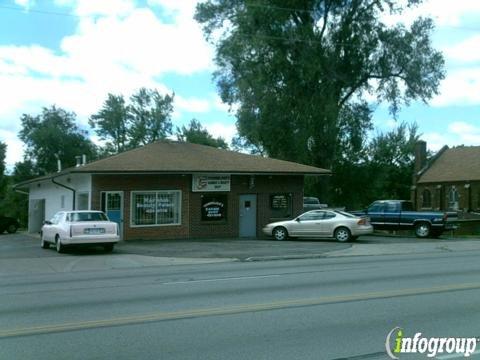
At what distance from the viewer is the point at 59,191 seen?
30781 millimetres

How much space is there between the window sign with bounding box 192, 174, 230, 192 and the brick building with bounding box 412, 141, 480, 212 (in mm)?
34257

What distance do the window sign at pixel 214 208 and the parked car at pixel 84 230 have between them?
720 cm

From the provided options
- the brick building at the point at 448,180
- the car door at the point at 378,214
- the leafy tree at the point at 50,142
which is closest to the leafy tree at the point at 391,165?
the brick building at the point at 448,180

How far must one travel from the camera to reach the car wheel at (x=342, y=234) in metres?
25.5

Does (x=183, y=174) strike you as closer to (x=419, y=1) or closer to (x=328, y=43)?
(x=328, y=43)

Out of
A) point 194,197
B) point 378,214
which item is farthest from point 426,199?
point 194,197

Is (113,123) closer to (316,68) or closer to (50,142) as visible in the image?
(50,142)

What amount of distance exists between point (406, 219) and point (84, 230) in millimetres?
16368

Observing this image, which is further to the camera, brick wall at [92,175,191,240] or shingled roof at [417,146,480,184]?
shingled roof at [417,146,480,184]

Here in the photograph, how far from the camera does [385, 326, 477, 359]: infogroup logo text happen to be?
6453 mm

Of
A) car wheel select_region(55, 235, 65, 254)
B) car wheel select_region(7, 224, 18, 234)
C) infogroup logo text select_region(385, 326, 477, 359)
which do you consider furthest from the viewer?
car wheel select_region(7, 224, 18, 234)

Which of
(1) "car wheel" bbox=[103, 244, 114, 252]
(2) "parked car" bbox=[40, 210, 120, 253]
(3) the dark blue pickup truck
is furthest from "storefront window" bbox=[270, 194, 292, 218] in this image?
(2) "parked car" bbox=[40, 210, 120, 253]

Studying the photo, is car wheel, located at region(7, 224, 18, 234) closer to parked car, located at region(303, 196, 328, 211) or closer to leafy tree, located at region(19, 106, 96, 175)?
parked car, located at region(303, 196, 328, 211)

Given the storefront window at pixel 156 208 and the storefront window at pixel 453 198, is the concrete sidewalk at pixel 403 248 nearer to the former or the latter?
the storefront window at pixel 156 208
